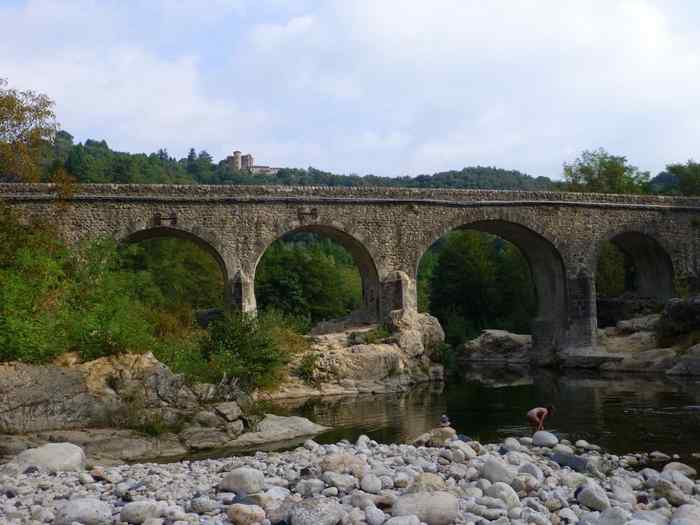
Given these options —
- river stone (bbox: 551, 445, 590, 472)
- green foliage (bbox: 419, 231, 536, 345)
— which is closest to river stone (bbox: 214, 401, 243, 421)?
river stone (bbox: 551, 445, 590, 472)

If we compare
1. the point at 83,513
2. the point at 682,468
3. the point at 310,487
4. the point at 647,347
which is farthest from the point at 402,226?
the point at 83,513

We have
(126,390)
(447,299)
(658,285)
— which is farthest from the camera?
(447,299)

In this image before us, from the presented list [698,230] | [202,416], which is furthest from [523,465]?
[698,230]

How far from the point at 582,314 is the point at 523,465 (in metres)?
20.4

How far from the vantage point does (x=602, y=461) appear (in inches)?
462

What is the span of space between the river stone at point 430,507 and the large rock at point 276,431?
6477mm

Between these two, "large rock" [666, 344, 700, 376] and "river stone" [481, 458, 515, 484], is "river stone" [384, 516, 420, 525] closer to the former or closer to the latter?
"river stone" [481, 458, 515, 484]

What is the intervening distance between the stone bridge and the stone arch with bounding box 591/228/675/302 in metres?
0.06

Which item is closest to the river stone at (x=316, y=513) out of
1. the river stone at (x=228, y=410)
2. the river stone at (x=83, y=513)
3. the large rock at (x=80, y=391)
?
the river stone at (x=83, y=513)

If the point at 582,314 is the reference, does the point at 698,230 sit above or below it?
above

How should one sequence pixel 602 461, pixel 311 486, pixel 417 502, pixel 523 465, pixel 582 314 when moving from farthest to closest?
pixel 582 314
pixel 602 461
pixel 523 465
pixel 311 486
pixel 417 502

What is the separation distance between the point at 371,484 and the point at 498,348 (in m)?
26.5

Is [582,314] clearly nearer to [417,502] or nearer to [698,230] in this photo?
[698,230]

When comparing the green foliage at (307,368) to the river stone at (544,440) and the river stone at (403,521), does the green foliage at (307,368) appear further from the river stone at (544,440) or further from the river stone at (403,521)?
the river stone at (403,521)
